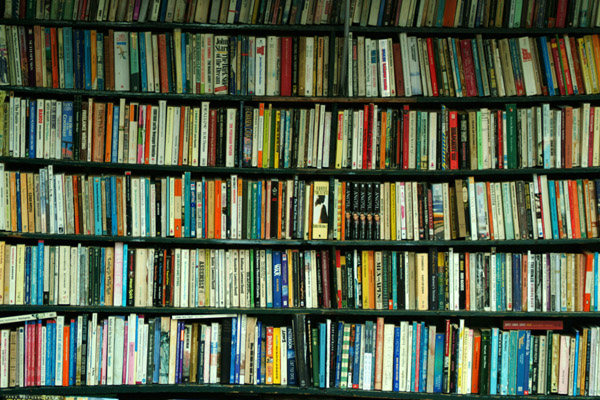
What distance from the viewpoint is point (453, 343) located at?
2963 mm

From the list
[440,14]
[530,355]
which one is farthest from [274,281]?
[440,14]

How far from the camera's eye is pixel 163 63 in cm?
293

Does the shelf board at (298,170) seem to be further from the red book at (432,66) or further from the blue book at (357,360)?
the blue book at (357,360)

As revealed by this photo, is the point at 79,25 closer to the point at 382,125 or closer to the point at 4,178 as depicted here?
the point at 4,178

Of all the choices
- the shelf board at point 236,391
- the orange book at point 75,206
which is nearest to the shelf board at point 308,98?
the orange book at point 75,206

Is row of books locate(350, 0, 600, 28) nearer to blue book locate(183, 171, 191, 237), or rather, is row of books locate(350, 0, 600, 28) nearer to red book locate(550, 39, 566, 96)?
red book locate(550, 39, 566, 96)

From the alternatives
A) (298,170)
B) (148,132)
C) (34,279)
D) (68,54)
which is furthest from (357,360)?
(68,54)

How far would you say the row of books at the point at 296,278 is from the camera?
2.95 m

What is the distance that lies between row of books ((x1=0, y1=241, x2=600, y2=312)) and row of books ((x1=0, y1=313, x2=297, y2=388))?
0.33 ft

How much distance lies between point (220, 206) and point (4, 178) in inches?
36.5

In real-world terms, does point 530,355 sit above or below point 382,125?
below

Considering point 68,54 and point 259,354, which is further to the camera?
point 259,354

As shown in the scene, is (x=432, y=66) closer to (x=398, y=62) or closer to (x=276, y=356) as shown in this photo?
(x=398, y=62)

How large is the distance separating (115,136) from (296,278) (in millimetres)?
998
